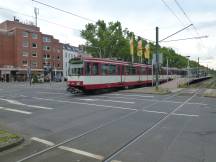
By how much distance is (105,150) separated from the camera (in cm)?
604

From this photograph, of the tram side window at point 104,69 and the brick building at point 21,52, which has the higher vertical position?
the brick building at point 21,52

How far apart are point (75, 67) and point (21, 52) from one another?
48.0 meters

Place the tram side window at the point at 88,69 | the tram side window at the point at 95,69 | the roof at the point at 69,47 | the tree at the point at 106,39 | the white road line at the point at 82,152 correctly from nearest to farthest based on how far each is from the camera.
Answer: the white road line at the point at 82,152, the tram side window at the point at 88,69, the tram side window at the point at 95,69, the tree at the point at 106,39, the roof at the point at 69,47

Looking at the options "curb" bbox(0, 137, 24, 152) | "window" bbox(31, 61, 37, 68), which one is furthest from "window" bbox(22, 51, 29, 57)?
Result: "curb" bbox(0, 137, 24, 152)

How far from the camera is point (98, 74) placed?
72.7ft

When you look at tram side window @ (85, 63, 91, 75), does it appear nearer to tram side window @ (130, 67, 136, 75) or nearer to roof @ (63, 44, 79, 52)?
tram side window @ (130, 67, 136, 75)

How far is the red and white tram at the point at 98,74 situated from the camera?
20.7 m

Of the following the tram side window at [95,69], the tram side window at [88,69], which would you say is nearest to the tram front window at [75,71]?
the tram side window at [88,69]

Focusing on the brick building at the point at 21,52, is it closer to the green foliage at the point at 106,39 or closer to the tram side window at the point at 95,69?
the green foliage at the point at 106,39

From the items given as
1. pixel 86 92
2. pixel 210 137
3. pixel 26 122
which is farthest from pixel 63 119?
pixel 86 92

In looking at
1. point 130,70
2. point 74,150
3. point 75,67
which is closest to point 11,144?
point 74,150

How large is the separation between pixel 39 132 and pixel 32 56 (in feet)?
203

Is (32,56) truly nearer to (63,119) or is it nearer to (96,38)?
(96,38)

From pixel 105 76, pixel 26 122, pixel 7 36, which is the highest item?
pixel 7 36
